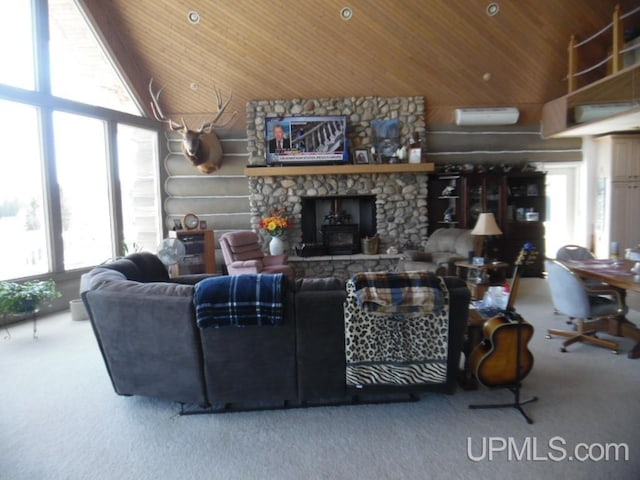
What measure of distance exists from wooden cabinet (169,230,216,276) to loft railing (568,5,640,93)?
6.45 m

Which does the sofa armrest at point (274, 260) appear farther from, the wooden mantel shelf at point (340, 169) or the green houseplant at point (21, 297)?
the green houseplant at point (21, 297)

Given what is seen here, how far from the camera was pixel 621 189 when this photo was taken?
6801 millimetres

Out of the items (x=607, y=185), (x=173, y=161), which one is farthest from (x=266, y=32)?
(x=607, y=185)

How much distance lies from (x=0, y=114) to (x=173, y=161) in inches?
106

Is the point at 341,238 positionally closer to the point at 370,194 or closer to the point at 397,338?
the point at 370,194

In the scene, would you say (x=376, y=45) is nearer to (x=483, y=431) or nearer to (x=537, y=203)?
(x=537, y=203)

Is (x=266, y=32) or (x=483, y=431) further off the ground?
(x=266, y=32)

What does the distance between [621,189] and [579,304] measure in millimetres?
4683

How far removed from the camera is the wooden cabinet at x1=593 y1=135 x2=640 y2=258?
6.71m

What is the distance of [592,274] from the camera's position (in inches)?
144

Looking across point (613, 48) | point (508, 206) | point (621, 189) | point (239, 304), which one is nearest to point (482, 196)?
point (508, 206)

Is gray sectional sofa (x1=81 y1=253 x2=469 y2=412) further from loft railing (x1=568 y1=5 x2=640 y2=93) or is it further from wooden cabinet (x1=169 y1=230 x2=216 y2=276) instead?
loft railing (x1=568 y1=5 x2=640 y2=93)

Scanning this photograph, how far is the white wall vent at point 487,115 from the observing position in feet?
22.7

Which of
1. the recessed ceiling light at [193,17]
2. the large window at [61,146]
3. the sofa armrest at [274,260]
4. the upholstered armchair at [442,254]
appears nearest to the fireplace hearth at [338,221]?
the sofa armrest at [274,260]
